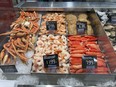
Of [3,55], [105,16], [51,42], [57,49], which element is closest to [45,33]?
[51,42]

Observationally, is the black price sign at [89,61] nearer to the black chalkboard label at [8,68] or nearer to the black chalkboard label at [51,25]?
the black chalkboard label at [8,68]

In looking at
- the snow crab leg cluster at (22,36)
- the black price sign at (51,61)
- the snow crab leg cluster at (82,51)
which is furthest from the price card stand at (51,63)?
the snow crab leg cluster at (22,36)

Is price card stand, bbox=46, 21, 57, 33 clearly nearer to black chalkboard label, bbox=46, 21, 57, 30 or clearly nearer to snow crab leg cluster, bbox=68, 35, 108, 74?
black chalkboard label, bbox=46, 21, 57, 30

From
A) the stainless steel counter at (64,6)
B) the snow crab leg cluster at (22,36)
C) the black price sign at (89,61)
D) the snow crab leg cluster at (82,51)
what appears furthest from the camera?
the stainless steel counter at (64,6)

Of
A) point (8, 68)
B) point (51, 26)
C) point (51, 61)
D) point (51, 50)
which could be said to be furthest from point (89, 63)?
point (51, 26)

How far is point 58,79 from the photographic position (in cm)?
161

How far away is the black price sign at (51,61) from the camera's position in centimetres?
158

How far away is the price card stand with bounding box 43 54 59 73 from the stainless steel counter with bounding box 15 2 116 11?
119cm

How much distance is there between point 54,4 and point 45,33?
63cm

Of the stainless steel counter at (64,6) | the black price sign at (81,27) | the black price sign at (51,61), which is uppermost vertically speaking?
the stainless steel counter at (64,6)

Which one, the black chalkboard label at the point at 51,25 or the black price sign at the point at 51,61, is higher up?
the black chalkboard label at the point at 51,25

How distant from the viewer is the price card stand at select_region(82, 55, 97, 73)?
1558 millimetres

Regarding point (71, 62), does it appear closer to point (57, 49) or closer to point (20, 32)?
point (57, 49)

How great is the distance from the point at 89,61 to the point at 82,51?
16.2 inches
